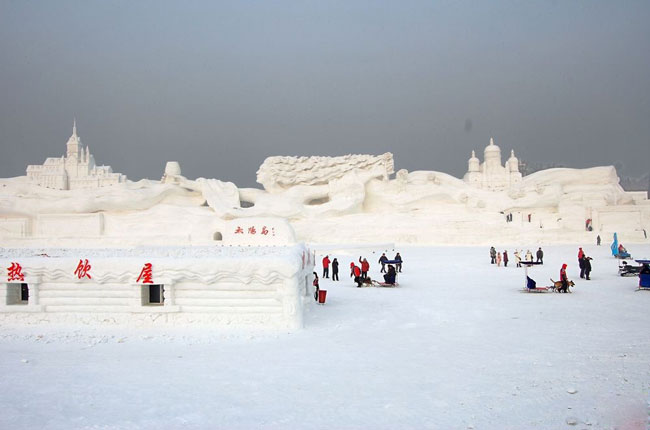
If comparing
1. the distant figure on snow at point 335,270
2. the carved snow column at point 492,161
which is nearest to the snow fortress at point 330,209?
the distant figure on snow at point 335,270

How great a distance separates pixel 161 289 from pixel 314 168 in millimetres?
27606

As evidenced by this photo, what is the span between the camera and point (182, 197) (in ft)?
115

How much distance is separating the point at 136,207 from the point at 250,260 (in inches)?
1028

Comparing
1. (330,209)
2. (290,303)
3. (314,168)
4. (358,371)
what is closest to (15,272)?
(290,303)

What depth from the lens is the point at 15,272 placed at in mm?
9164

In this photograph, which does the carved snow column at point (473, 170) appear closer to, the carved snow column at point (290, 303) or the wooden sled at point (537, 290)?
the wooden sled at point (537, 290)

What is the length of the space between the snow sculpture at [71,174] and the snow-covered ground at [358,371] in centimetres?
3160

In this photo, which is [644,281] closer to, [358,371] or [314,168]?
[358,371]

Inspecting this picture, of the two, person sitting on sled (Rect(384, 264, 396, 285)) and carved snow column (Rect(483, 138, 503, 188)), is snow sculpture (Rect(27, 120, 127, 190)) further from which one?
carved snow column (Rect(483, 138, 503, 188))

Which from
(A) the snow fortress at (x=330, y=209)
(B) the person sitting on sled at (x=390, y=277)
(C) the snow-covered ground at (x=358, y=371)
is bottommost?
(C) the snow-covered ground at (x=358, y=371)

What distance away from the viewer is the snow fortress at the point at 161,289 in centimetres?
864

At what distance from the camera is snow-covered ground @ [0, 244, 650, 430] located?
16.1ft

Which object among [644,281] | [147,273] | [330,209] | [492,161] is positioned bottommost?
[644,281]

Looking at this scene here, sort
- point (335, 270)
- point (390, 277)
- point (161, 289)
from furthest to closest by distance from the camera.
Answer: point (335, 270) → point (390, 277) → point (161, 289)
